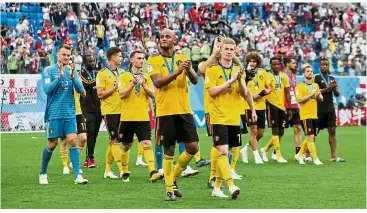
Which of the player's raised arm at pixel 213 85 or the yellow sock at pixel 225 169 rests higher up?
the player's raised arm at pixel 213 85

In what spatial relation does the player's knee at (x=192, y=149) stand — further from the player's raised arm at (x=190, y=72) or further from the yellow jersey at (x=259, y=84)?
the yellow jersey at (x=259, y=84)

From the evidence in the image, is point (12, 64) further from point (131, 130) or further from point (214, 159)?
point (214, 159)

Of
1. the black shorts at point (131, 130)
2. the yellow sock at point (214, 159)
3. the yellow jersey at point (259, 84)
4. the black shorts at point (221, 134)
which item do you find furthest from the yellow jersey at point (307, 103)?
the black shorts at point (221, 134)

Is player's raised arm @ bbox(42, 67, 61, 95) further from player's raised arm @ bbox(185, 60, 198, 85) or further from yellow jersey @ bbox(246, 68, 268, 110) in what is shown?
yellow jersey @ bbox(246, 68, 268, 110)

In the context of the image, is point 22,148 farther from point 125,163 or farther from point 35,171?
point 125,163

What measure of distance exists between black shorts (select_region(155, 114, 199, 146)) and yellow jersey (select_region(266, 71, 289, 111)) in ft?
23.7

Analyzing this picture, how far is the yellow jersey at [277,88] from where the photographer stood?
18.5m

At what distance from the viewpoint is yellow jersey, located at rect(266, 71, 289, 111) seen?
18531mm

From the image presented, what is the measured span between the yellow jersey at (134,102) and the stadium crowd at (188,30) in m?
15.9

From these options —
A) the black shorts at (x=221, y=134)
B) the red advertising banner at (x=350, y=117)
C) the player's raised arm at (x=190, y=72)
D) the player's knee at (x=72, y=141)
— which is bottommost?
the red advertising banner at (x=350, y=117)

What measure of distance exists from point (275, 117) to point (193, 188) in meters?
6.10

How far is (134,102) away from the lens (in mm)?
13945

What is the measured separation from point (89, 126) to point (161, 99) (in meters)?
6.24

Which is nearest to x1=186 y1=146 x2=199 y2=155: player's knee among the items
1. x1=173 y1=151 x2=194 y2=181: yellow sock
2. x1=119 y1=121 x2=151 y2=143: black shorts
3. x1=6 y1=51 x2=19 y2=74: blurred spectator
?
x1=173 y1=151 x2=194 y2=181: yellow sock
